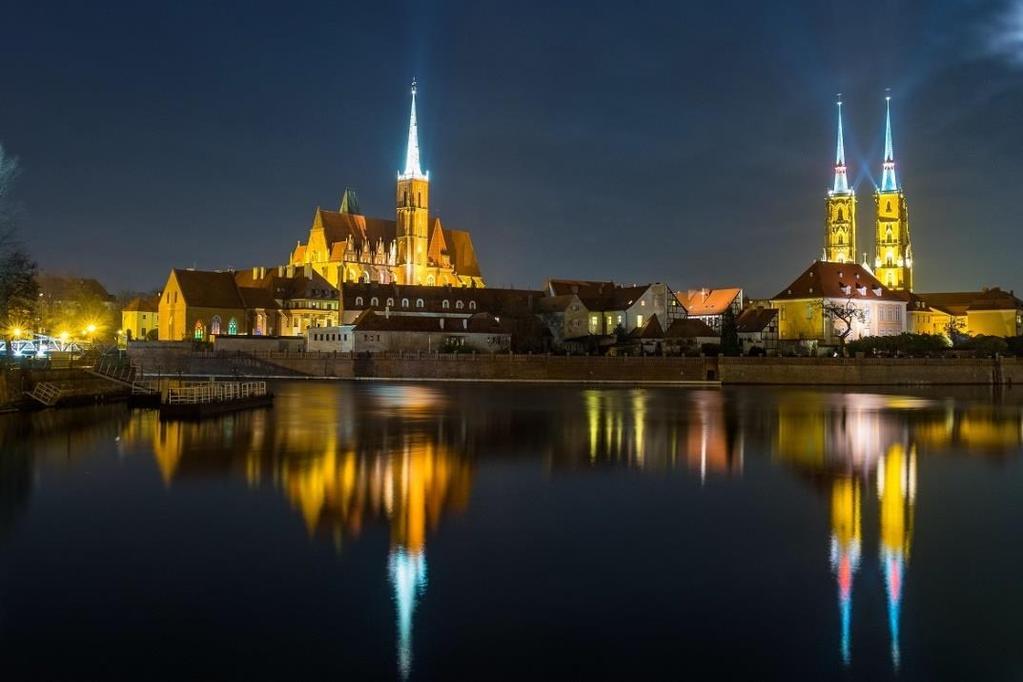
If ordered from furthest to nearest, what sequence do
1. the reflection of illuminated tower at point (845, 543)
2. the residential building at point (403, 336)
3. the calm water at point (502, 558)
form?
1. the residential building at point (403, 336)
2. the reflection of illuminated tower at point (845, 543)
3. the calm water at point (502, 558)

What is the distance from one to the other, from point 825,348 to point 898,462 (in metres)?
54.6

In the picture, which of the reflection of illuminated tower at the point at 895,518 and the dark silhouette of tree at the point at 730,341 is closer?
the reflection of illuminated tower at the point at 895,518

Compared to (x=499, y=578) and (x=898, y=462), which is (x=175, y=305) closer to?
(x=898, y=462)

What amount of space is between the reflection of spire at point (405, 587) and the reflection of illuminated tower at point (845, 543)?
4.65m

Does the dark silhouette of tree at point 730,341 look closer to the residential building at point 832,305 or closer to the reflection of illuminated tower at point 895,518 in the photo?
the residential building at point 832,305

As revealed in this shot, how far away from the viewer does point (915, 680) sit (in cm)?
1002

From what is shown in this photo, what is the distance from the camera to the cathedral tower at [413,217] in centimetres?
10581

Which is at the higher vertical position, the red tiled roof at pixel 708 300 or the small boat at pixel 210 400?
the red tiled roof at pixel 708 300

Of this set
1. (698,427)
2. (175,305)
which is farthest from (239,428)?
(175,305)

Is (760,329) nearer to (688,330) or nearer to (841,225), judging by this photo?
(688,330)

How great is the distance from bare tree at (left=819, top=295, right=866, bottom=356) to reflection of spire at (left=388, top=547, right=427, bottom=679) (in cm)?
7282

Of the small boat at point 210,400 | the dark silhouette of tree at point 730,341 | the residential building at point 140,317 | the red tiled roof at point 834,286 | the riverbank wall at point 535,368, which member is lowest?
the small boat at point 210,400

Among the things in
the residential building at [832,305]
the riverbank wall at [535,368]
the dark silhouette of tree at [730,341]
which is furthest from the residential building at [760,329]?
the riverbank wall at [535,368]

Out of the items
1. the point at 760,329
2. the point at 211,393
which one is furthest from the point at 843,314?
the point at 211,393
